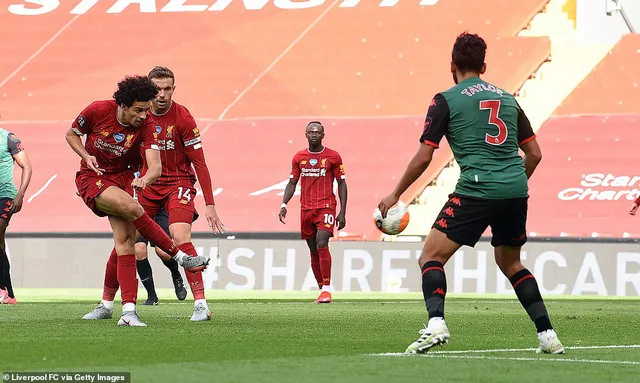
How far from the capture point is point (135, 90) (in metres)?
9.20

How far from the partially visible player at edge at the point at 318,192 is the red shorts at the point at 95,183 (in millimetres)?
6815

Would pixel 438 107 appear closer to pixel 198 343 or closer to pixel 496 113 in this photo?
pixel 496 113

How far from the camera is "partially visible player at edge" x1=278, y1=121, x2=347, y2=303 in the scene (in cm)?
1659

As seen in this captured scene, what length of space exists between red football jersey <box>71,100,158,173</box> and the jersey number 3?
3.32 meters

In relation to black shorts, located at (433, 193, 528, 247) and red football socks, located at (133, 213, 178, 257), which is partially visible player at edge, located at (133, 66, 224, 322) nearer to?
red football socks, located at (133, 213, 178, 257)

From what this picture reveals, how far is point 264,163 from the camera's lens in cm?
2569

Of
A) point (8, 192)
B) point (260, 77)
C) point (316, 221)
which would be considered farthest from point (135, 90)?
point (260, 77)

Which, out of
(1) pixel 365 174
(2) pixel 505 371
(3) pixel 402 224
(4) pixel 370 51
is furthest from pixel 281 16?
(2) pixel 505 371

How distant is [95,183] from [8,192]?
204 inches

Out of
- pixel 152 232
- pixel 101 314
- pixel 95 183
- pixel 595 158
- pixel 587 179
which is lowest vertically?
pixel 101 314

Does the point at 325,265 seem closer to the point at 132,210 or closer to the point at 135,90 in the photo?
the point at 132,210

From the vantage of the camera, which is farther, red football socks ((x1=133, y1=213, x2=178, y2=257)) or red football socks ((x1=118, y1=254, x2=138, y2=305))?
red football socks ((x1=118, y1=254, x2=138, y2=305))

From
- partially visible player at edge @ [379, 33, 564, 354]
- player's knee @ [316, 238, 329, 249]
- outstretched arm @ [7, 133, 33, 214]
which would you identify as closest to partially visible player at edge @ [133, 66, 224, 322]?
outstretched arm @ [7, 133, 33, 214]

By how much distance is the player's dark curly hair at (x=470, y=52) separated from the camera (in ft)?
23.7
